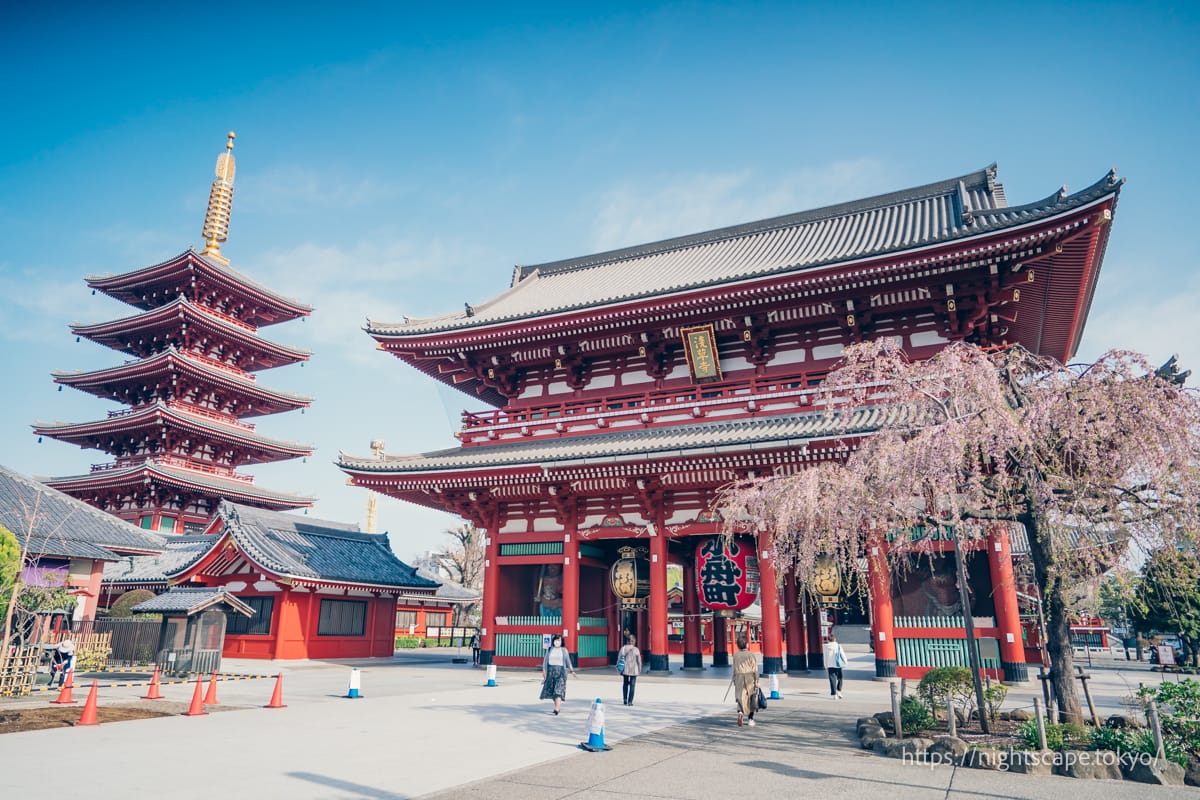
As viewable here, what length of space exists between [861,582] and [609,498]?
10.2 metres

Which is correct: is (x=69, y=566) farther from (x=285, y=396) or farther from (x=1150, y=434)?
(x=1150, y=434)

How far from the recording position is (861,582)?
11.9 m

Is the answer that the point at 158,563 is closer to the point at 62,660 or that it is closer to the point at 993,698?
the point at 62,660

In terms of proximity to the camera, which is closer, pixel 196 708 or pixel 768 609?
Answer: pixel 196 708

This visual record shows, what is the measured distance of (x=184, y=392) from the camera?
40.7 metres

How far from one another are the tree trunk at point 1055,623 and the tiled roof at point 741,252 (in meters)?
9.33

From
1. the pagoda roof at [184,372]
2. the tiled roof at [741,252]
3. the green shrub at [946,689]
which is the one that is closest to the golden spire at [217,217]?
the pagoda roof at [184,372]

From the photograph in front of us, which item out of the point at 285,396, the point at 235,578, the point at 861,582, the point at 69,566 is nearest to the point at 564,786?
the point at 861,582

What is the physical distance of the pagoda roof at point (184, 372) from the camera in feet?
126

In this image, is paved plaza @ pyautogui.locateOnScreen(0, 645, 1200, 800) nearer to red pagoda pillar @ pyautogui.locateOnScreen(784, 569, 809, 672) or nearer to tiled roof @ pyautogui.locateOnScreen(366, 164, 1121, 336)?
red pagoda pillar @ pyautogui.locateOnScreen(784, 569, 809, 672)

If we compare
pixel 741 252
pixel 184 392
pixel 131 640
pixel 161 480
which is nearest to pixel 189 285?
pixel 184 392

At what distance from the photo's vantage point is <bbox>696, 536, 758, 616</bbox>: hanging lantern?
18.9 m

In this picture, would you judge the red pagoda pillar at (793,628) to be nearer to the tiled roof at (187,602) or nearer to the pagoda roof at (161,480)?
the tiled roof at (187,602)

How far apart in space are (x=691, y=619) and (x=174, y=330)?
34.6 metres
